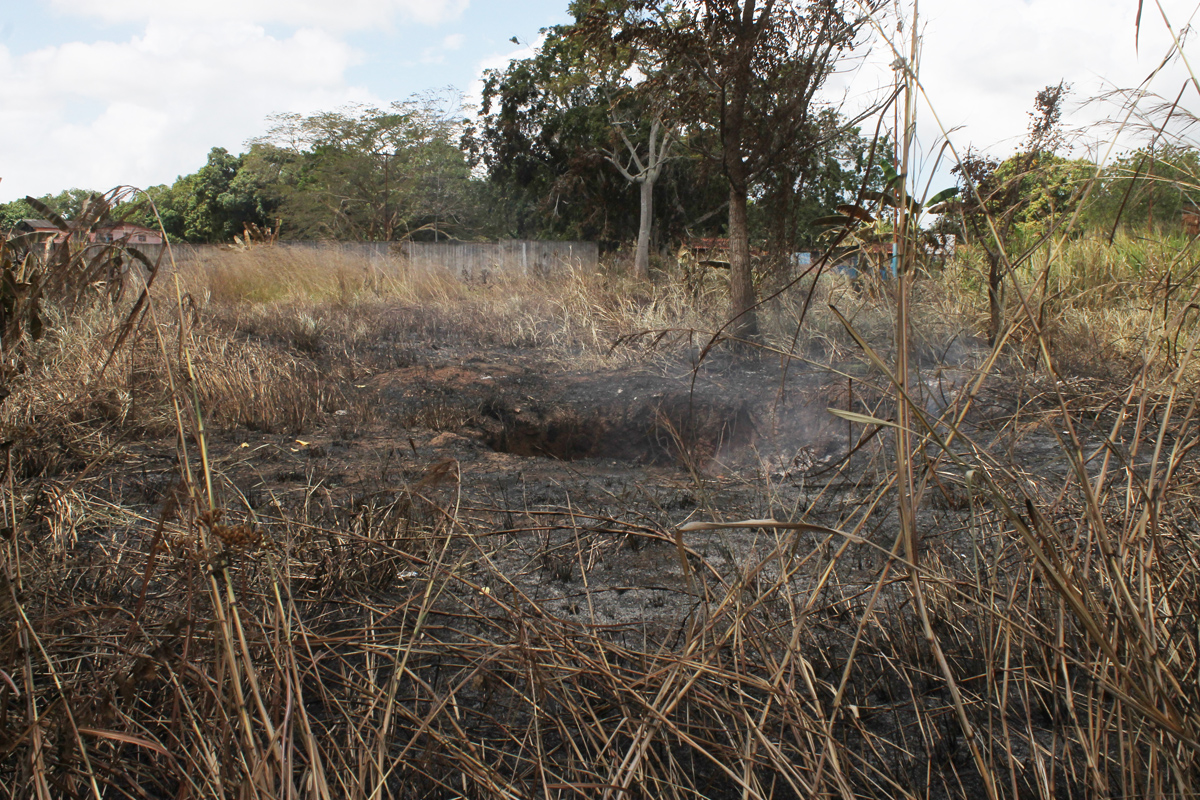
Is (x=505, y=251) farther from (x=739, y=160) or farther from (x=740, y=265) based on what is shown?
(x=739, y=160)

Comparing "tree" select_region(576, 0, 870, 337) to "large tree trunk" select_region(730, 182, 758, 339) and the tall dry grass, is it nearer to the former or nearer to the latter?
"large tree trunk" select_region(730, 182, 758, 339)

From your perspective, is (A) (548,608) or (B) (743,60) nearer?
(A) (548,608)

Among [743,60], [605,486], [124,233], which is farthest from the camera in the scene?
[743,60]

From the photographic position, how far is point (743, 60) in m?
5.61

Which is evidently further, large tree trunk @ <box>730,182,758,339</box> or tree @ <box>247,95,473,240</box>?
tree @ <box>247,95,473,240</box>

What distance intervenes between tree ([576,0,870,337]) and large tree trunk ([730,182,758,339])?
1cm

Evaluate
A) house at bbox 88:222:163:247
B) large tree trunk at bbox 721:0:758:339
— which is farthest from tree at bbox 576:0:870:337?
house at bbox 88:222:163:247

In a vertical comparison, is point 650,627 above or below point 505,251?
below

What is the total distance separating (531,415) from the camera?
15.4 ft

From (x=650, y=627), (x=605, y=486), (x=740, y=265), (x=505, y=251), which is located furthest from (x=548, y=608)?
(x=505, y=251)

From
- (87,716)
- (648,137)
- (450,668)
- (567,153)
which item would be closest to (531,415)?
(450,668)

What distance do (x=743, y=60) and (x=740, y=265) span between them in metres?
1.53

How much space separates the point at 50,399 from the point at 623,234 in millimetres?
16099

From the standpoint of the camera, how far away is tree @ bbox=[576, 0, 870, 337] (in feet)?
18.8
